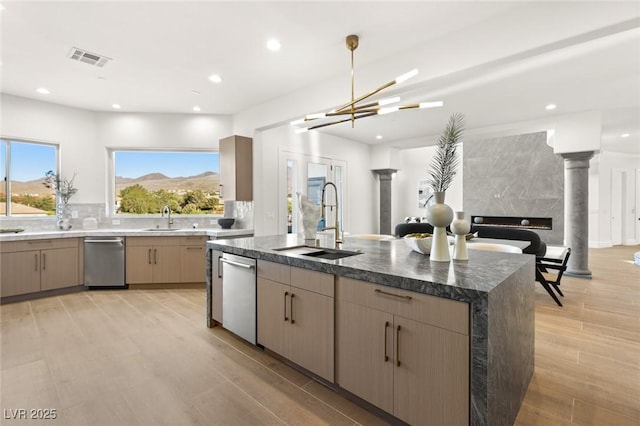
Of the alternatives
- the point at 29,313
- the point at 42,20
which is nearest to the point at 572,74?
the point at 42,20

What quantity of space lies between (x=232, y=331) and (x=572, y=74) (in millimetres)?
4753

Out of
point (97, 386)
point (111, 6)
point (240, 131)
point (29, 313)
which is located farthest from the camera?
point (240, 131)

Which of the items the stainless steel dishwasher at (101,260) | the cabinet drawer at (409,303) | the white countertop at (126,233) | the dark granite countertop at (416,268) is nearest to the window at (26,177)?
the white countertop at (126,233)

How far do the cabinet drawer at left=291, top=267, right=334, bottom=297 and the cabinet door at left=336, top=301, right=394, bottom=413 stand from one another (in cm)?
13

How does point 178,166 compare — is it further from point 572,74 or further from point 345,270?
point 572,74

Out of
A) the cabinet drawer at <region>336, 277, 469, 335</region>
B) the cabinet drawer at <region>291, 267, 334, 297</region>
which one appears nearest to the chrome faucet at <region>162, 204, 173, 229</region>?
the cabinet drawer at <region>291, 267, 334, 297</region>

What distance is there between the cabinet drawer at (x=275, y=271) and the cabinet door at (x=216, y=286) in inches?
28.2

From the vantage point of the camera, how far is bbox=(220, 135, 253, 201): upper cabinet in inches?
194

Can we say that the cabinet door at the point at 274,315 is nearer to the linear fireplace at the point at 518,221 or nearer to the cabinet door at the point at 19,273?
the cabinet door at the point at 19,273

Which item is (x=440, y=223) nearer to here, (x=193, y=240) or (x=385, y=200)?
(x=193, y=240)

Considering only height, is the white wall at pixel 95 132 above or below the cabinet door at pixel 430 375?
above

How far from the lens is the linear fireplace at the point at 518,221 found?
350 inches

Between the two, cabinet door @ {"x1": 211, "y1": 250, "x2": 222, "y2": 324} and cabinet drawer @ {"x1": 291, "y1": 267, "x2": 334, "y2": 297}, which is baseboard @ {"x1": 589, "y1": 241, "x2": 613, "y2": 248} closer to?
cabinet drawer @ {"x1": 291, "y1": 267, "x2": 334, "y2": 297}

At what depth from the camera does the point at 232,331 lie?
2869 millimetres
